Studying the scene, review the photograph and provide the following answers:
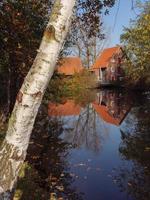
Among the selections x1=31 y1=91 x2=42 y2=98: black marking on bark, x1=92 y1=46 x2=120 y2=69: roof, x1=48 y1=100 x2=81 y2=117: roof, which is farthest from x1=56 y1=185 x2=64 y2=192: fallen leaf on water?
x1=92 y1=46 x2=120 y2=69: roof

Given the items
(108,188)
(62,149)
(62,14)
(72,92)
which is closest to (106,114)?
(62,149)

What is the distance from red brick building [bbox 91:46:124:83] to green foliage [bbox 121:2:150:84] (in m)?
32.1

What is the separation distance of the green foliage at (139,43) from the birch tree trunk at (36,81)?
39669 millimetres

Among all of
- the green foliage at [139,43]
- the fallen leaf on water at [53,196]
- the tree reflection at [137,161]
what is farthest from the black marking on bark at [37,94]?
the green foliage at [139,43]

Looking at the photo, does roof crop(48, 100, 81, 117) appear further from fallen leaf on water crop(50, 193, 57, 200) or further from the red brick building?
the red brick building

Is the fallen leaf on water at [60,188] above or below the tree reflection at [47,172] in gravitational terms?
below

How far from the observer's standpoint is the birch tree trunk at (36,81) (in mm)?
4715

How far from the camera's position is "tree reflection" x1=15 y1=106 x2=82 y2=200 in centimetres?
1028

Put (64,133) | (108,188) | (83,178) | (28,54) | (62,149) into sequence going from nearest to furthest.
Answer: (108,188)
(83,178)
(28,54)
(62,149)
(64,133)

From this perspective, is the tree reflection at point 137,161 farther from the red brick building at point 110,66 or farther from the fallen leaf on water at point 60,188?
the red brick building at point 110,66

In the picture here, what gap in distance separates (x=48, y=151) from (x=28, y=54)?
4.46m

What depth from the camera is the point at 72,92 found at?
2516 inches

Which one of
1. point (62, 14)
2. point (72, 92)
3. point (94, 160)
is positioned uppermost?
point (72, 92)

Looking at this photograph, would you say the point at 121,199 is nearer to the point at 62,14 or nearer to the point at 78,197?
the point at 78,197
